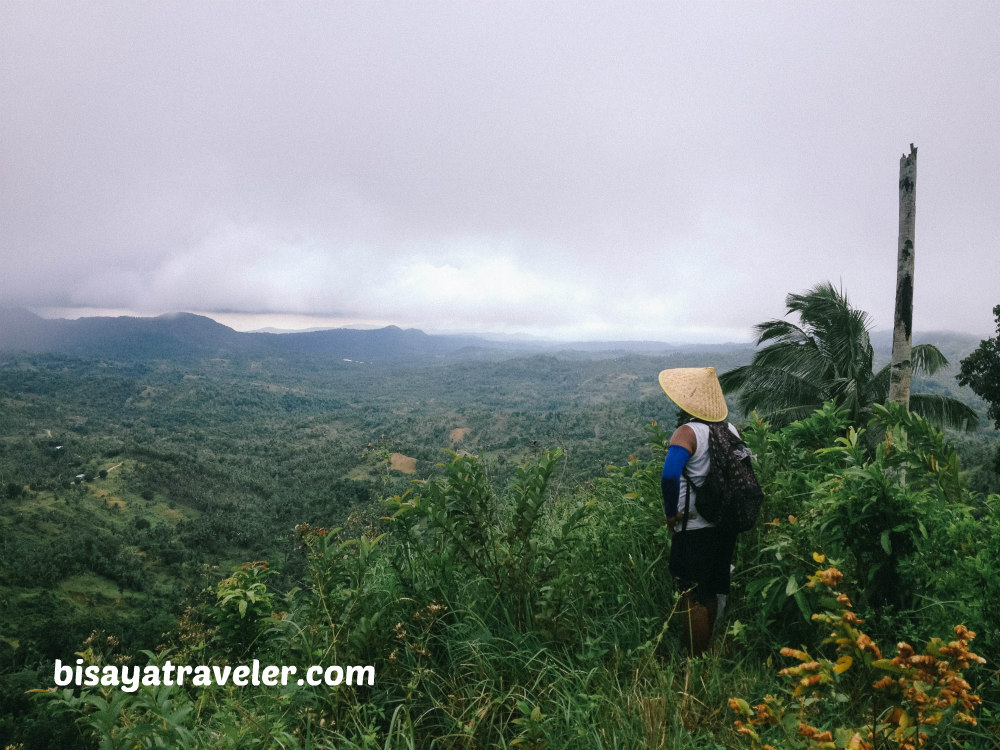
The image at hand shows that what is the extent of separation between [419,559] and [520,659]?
29.1 inches

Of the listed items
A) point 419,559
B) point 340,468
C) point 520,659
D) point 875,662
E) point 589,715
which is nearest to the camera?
point 875,662

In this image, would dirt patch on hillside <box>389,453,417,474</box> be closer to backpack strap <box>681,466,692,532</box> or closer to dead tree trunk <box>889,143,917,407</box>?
dead tree trunk <box>889,143,917,407</box>

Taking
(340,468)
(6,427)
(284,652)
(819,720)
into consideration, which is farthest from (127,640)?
(6,427)

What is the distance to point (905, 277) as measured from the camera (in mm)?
4953

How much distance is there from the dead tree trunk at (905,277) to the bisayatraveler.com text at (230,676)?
5.59 metres

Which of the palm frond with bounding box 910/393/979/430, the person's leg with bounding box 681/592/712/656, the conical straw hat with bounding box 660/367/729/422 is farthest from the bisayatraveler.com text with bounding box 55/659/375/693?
the palm frond with bounding box 910/393/979/430

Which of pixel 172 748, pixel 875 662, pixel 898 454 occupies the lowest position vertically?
pixel 172 748

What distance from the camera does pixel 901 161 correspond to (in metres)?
4.91

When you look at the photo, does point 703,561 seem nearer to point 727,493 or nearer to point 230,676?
point 727,493

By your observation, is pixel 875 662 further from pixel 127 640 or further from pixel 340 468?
pixel 340 468

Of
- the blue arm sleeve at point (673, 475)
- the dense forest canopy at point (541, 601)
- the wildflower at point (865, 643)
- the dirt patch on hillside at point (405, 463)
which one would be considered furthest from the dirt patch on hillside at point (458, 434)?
the wildflower at point (865, 643)

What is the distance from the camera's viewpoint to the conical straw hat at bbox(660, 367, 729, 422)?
7.87 feet

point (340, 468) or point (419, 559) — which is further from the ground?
point (419, 559)

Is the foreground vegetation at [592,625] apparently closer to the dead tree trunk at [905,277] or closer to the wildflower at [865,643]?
the wildflower at [865,643]
